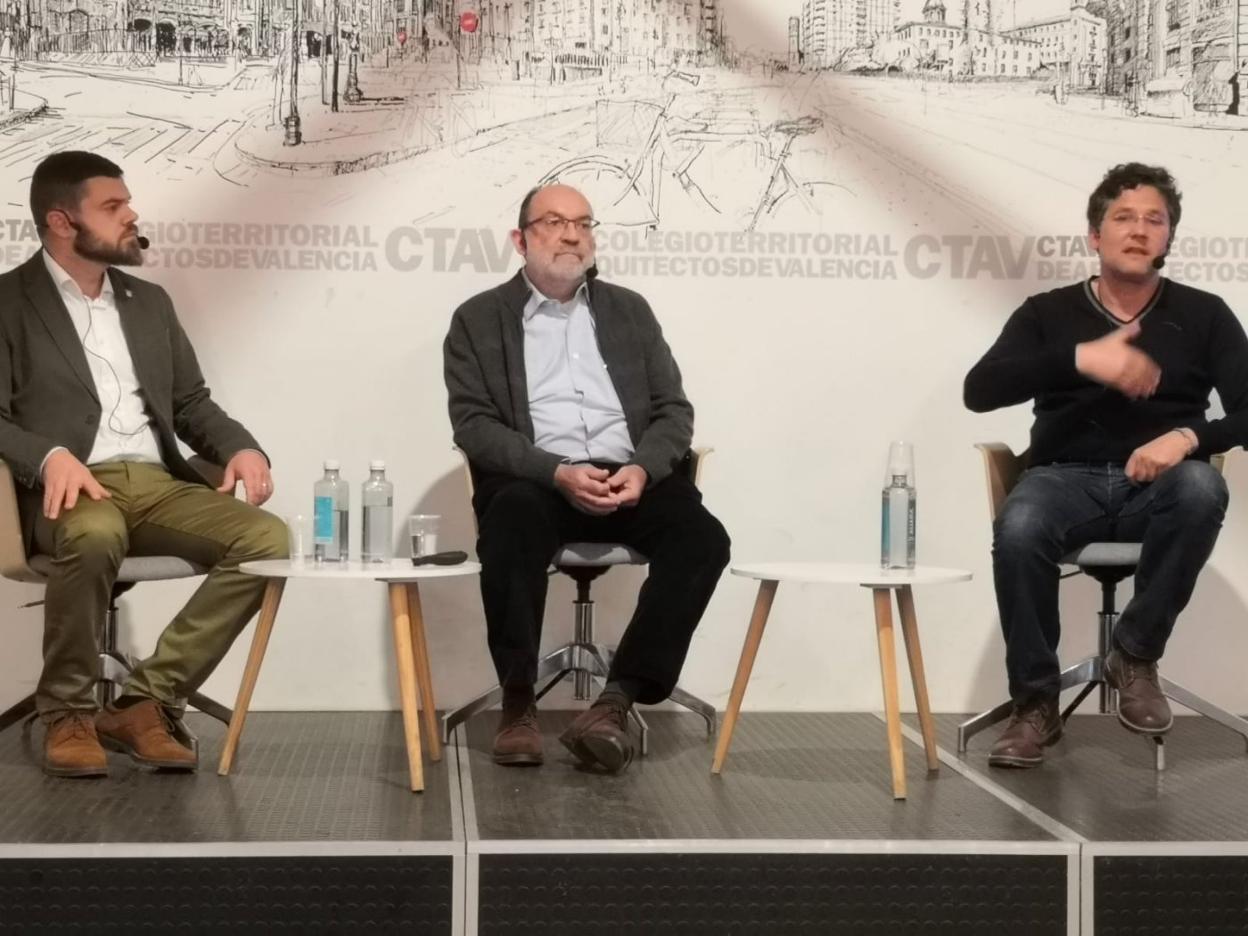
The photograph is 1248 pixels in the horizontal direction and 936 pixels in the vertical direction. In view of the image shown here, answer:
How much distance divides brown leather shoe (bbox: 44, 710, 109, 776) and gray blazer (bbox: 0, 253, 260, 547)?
17.7 inches

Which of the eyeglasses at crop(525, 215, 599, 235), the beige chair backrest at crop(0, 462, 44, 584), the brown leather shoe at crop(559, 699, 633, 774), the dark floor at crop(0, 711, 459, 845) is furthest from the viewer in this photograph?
the eyeglasses at crop(525, 215, 599, 235)

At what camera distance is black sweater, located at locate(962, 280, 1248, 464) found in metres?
3.77

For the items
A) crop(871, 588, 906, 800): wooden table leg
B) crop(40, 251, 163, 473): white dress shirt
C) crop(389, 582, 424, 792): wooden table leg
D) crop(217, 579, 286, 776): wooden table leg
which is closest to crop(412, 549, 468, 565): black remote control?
crop(389, 582, 424, 792): wooden table leg

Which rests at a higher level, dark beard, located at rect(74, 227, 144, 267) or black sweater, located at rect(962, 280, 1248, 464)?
dark beard, located at rect(74, 227, 144, 267)

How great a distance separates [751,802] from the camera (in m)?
Result: 3.05

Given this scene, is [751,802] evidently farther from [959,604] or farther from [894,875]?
[959,604]

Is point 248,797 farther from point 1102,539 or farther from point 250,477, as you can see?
point 1102,539

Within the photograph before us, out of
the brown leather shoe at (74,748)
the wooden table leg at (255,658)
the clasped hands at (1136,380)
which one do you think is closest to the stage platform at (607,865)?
the brown leather shoe at (74,748)

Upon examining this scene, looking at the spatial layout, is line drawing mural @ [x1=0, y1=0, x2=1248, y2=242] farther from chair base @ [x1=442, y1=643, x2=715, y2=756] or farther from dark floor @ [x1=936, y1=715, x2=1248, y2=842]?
dark floor @ [x1=936, y1=715, x2=1248, y2=842]

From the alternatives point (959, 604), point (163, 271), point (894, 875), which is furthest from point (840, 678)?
point (163, 271)

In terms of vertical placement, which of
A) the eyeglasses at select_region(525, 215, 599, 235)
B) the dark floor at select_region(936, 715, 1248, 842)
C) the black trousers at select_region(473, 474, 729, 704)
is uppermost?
the eyeglasses at select_region(525, 215, 599, 235)

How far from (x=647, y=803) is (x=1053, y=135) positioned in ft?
8.17

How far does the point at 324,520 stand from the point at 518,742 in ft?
2.06

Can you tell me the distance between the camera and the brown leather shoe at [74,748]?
10.5 feet
